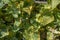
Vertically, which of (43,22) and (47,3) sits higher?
(47,3)

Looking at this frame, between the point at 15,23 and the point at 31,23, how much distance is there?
144 millimetres

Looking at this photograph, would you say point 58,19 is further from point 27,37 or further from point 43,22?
point 27,37

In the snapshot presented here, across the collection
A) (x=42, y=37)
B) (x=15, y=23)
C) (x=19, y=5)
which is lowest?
(x=42, y=37)

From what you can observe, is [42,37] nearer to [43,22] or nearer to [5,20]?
[43,22]

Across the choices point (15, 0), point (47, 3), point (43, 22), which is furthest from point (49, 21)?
point (15, 0)

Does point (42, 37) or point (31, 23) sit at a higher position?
point (31, 23)

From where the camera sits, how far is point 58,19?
2.04 metres

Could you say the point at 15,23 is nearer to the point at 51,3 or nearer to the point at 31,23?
the point at 31,23

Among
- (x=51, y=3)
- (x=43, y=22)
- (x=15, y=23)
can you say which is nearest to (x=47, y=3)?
(x=51, y=3)

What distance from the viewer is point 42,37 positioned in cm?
208

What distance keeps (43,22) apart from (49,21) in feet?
0.18

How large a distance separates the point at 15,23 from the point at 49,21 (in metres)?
0.30

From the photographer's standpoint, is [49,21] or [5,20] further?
[5,20]

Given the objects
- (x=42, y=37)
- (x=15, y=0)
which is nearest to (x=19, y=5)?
(x=15, y=0)
